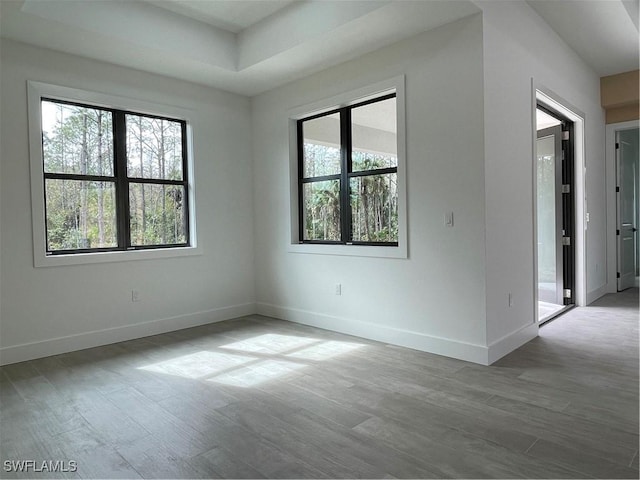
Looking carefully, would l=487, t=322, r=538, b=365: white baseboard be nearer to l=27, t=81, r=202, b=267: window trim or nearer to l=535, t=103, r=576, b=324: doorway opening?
l=535, t=103, r=576, b=324: doorway opening

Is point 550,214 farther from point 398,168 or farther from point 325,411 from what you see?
point 325,411

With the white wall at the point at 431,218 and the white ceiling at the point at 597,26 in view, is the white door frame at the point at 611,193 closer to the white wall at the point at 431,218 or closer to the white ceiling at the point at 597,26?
the white ceiling at the point at 597,26

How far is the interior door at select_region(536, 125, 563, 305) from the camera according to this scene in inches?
218

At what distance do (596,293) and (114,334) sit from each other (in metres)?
6.14

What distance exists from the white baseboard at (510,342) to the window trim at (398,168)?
106 cm

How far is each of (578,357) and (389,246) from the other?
5.91ft

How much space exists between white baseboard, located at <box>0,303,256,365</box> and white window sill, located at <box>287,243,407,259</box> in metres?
1.13

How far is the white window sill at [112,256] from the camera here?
12.6 ft

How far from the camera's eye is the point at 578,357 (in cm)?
351

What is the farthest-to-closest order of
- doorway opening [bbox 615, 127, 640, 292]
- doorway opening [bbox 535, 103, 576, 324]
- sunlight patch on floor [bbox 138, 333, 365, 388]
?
doorway opening [bbox 615, 127, 640, 292] < doorway opening [bbox 535, 103, 576, 324] < sunlight patch on floor [bbox 138, 333, 365, 388]

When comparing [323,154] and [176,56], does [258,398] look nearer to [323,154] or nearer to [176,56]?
[323,154]

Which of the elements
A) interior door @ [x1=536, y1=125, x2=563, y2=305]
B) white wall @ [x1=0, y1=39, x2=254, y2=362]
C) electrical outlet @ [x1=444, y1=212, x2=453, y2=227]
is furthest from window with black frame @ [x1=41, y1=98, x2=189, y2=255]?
interior door @ [x1=536, y1=125, x2=563, y2=305]

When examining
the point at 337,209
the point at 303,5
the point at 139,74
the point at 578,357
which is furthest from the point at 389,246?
the point at 139,74

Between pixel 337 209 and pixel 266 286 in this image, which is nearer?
pixel 337 209
